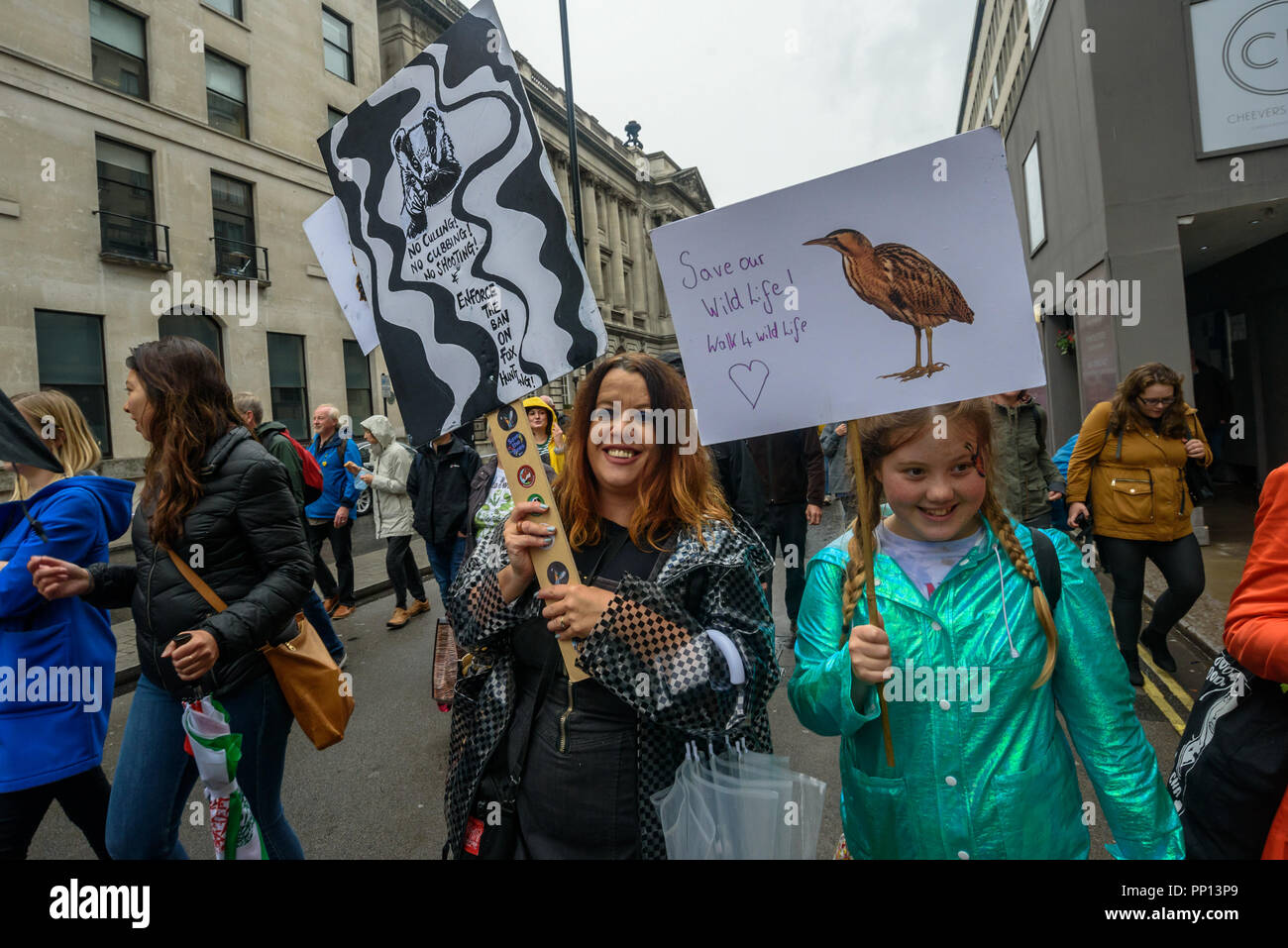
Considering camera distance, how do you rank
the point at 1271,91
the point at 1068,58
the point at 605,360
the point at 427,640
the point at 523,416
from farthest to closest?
the point at 1068,58 < the point at 1271,91 < the point at 427,640 < the point at 605,360 < the point at 523,416

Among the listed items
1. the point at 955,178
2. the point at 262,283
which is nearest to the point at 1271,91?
the point at 955,178

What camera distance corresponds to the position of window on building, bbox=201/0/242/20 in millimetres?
15945


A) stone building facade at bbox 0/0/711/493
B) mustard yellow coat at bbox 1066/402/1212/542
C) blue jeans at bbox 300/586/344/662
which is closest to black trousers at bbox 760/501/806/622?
mustard yellow coat at bbox 1066/402/1212/542

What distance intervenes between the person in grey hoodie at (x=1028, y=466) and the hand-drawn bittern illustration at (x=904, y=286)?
3784 millimetres

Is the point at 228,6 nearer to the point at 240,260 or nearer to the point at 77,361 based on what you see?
the point at 240,260

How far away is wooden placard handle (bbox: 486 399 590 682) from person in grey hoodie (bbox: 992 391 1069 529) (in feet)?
13.3

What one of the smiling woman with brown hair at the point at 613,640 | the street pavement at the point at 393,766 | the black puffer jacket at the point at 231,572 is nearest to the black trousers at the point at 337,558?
the street pavement at the point at 393,766

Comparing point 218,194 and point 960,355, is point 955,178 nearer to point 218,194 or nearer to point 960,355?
point 960,355

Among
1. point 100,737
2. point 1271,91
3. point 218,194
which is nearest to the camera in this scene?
point 100,737

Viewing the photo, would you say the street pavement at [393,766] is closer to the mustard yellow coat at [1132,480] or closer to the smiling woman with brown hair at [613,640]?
the mustard yellow coat at [1132,480]

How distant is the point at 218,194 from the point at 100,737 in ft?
56.2

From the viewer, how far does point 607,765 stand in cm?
168

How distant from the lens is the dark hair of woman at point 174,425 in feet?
7.36

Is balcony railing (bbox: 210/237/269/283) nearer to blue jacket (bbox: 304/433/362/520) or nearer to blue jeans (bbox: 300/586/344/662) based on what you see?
blue jacket (bbox: 304/433/362/520)
